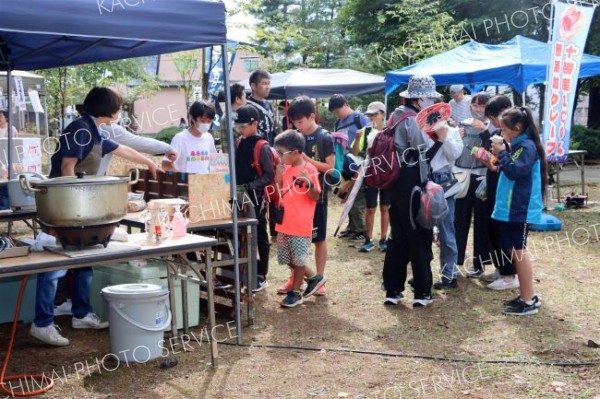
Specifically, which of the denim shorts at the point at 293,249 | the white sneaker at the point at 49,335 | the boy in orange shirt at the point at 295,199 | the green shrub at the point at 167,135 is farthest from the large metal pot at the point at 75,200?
the green shrub at the point at 167,135

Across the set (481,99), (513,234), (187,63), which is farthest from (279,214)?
(187,63)

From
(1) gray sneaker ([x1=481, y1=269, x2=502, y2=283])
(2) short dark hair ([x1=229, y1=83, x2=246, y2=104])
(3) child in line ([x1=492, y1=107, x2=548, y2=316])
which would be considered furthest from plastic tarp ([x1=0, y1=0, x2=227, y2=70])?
(1) gray sneaker ([x1=481, y1=269, x2=502, y2=283])

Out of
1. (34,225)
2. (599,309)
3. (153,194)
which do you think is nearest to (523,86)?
(599,309)

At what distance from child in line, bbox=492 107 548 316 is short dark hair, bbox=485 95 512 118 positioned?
2.34 feet

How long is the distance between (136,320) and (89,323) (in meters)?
0.96

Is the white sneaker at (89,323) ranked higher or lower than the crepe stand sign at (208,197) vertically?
lower

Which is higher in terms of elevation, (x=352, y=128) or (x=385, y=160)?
(x=352, y=128)

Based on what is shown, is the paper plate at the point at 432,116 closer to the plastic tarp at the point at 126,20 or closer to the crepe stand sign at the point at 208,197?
the crepe stand sign at the point at 208,197

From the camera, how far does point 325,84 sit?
1228 cm

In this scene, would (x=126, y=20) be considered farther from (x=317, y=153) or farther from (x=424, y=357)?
(x=424, y=357)

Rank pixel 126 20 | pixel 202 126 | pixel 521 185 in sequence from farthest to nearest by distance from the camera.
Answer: pixel 202 126 → pixel 521 185 → pixel 126 20

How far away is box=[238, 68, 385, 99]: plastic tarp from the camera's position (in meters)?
12.3

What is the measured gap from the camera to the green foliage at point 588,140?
2003 centimetres

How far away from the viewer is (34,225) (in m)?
6.12
